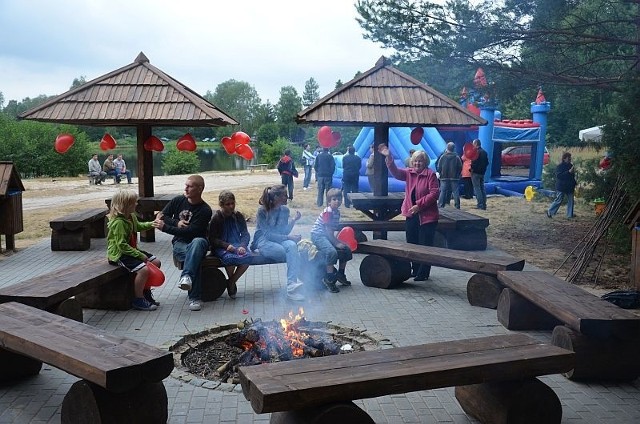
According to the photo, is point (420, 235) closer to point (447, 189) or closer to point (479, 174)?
point (447, 189)

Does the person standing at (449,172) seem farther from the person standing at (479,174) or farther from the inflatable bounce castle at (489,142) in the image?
the inflatable bounce castle at (489,142)

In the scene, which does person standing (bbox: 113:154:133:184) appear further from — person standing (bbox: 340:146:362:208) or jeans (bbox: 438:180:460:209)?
jeans (bbox: 438:180:460:209)

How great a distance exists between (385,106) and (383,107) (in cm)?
5

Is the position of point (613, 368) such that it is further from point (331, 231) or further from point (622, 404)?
point (331, 231)

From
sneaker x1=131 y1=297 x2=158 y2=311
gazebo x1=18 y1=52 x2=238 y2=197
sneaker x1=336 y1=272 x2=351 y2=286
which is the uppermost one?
gazebo x1=18 y1=52 x2=238 y2=197

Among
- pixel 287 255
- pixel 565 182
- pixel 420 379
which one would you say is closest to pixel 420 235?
pixel 287 255

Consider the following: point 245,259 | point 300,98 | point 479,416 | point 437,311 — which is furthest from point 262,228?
point 300,98

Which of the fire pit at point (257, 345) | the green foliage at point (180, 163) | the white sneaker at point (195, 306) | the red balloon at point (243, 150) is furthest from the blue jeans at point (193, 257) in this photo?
the green foliage at point (180, 163)

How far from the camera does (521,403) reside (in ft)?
12.9

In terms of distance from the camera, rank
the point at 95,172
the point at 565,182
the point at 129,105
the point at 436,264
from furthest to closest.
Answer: the point at 95,172 < the point at 565,182 < the point at 129,105 < the point at 436,264

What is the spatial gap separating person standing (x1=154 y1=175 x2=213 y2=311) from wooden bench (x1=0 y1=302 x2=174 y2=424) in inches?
104

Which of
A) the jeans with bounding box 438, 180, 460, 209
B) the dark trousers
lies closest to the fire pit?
the dark trousers

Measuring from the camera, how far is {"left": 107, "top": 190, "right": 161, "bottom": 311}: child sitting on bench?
651 cm

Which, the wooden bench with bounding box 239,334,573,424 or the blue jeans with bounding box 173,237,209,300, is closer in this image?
the wooden bench with bounding box 239,334,573,424
